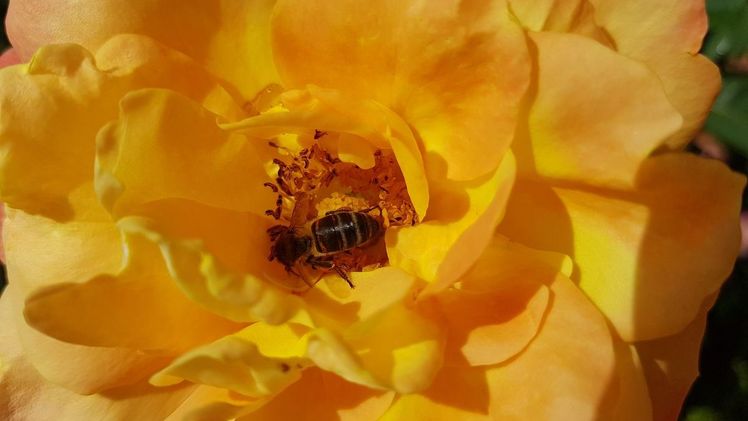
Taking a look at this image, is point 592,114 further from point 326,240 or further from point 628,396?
point 326,240

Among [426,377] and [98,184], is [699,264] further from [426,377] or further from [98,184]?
[98,184]

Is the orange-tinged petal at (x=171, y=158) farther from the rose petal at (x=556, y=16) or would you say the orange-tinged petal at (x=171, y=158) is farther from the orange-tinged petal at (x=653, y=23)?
the orange-tinged petal at (x=653, y=23)

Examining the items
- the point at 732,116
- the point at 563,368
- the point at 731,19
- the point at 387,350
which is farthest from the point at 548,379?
the point at 731,19

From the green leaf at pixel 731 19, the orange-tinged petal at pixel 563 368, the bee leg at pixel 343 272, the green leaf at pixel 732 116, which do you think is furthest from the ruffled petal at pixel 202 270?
the green leaf at pixel 731 19

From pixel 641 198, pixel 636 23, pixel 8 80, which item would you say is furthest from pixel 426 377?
pixel 8 80

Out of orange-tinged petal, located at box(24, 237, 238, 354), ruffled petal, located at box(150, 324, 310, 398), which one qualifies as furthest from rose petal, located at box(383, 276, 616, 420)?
orange-tinged petal, located at box(24, 237, 238, 354)

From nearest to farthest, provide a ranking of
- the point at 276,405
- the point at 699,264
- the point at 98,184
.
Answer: the point at 98,184 < the point at 699,264 < the point at 276,405
